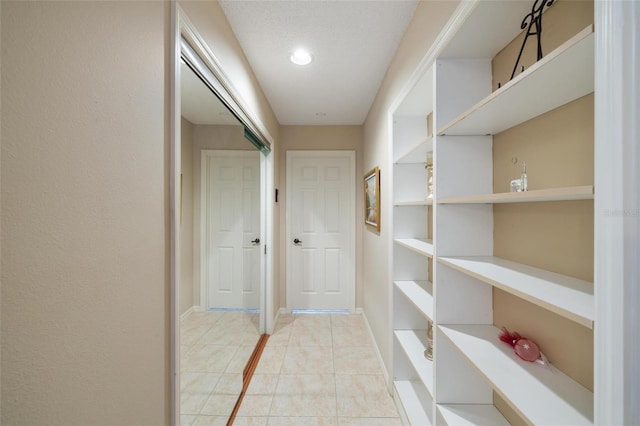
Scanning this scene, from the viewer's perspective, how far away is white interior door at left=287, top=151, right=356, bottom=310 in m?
3.55

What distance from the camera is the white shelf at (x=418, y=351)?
4.53ft

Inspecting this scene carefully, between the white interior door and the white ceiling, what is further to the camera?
the white interior door

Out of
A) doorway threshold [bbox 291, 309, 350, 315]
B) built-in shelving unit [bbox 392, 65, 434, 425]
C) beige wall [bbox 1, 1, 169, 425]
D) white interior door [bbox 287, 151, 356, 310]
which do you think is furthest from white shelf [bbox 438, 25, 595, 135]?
doorway threshold [bbox 291, 309, 350, 315]

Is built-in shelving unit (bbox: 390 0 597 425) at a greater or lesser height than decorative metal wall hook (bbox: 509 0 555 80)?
lesser

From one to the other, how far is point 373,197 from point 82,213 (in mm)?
2424

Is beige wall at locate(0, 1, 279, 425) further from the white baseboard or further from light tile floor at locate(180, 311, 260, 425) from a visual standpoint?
the white baseboard

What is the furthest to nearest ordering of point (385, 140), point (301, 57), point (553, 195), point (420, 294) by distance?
point (385, 140), point (301, 57), point (420, 294), point (553, 195)

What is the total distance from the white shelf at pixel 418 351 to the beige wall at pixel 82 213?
127cm

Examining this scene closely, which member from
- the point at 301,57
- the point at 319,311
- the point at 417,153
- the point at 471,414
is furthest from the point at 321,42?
the point at 319,311

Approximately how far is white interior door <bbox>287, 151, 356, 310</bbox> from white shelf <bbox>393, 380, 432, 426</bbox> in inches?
66.4

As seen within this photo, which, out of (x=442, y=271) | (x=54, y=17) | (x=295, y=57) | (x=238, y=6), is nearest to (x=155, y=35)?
(x=54, y=17)

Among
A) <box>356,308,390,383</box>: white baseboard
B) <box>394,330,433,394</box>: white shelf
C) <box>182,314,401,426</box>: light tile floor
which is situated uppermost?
<box>394,330,433,394</box>: white shelf

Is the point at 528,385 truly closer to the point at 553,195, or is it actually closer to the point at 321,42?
the point at 553,195

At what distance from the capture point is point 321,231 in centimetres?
358
